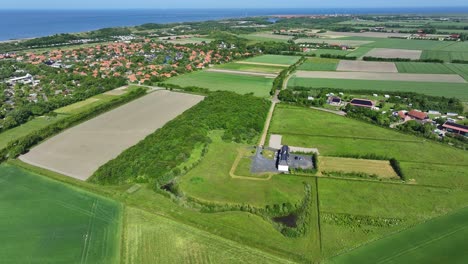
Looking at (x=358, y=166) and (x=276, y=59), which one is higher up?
(x=276, y=59)

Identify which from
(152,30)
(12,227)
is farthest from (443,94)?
(152,30)

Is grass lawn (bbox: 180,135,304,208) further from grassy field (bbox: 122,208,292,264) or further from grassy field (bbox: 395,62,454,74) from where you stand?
grassy field (bbox: 395,62,454,74)

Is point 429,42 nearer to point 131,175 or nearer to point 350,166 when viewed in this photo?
point 350,166

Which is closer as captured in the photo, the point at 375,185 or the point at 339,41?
the point at 375,185

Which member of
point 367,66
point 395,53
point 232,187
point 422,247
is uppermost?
point 395,53

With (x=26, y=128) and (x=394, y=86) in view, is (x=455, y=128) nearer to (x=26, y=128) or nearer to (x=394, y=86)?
(x=394, y=86)

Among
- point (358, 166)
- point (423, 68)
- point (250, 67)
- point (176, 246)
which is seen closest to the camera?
point (176, 246)

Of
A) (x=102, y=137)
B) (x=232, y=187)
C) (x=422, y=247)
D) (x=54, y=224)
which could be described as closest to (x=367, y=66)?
(x=232, y=187)

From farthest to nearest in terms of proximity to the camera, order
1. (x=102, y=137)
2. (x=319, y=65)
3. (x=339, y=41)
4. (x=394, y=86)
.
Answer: (x=339, y=41) < (x=319, y=65) < (x=394, y=86) < (x=102, y=137)

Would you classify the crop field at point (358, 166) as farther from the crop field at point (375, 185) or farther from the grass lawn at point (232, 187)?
the grass lawn at point (232, 187)
